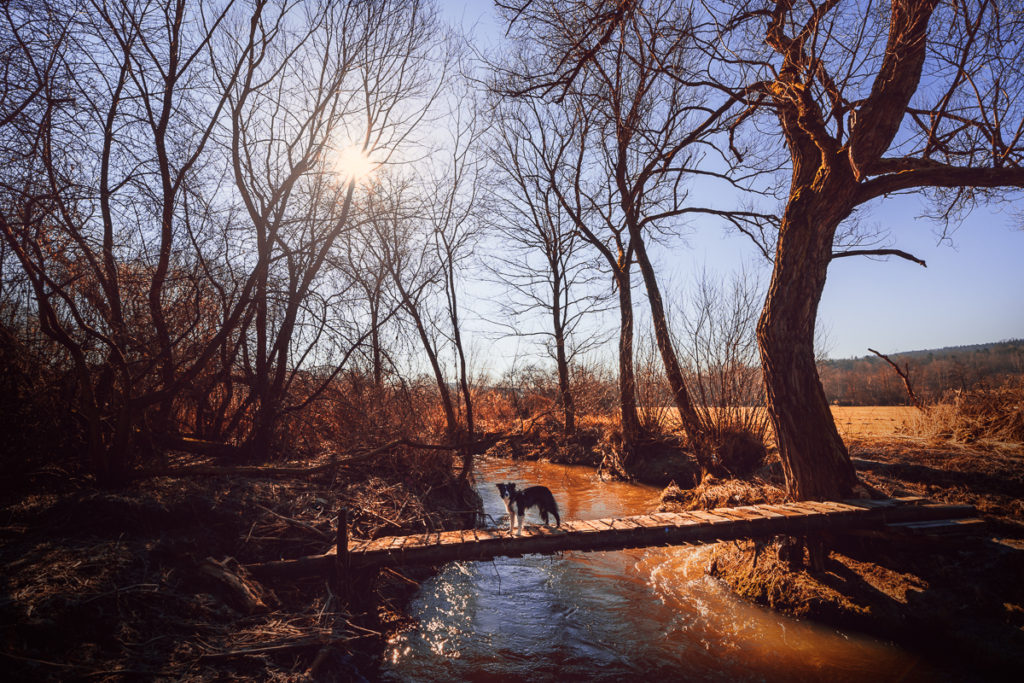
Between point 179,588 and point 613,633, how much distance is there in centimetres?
397

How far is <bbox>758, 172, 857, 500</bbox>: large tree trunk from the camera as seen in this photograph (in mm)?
5672

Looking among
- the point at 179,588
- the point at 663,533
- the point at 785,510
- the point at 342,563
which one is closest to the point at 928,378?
the point at 785,510

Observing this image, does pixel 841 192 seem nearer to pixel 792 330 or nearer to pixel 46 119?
pixel 792 330

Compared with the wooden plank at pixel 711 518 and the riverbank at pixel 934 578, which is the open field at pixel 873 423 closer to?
the riverbank at pixel 934 578

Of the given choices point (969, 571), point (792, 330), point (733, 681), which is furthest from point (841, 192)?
point (733, 681)

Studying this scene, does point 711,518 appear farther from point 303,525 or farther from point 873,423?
point 873,423

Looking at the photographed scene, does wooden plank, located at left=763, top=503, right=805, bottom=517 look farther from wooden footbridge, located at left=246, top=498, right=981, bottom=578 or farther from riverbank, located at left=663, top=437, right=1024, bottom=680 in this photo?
riverbank, located at left=663, top=437, right=1024, bottom=680

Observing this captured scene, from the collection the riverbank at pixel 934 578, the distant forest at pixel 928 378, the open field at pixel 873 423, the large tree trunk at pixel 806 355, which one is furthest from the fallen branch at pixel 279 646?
the open field at pixel 873 423

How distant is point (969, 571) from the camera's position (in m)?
4.68

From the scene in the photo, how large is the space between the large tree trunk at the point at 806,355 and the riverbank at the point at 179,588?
16.1ft

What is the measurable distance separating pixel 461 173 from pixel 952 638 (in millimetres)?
9139

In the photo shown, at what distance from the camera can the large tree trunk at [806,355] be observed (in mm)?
5672

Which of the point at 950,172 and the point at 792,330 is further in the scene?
the point at 792,330

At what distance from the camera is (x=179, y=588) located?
4.00 meters
